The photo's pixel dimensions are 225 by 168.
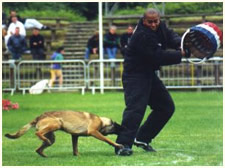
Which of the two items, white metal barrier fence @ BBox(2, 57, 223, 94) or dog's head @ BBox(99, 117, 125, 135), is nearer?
dog's head @ BBox(99, 117, 125, 135)

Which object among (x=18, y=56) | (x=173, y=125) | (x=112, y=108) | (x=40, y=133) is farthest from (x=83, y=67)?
(x=40, y=133)

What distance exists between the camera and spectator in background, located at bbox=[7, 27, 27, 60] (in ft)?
94.6

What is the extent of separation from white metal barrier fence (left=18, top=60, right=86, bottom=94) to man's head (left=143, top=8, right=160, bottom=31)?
16054 mm

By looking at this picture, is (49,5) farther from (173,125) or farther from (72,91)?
(173,125)

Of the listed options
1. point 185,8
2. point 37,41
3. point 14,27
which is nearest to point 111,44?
point 37,41

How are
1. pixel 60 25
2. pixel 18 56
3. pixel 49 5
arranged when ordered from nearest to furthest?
pixel 18 56 → pixel 60 25 → pixel 49 5

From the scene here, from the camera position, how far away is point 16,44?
28.8 metres

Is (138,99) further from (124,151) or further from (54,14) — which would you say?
(54,14)

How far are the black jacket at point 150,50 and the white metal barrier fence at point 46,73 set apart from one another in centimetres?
1581

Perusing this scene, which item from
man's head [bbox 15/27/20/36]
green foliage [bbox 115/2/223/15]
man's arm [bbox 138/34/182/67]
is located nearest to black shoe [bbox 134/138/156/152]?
man's arm [bbox 138/34/182/67]

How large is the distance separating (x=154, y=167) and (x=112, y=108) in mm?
10152

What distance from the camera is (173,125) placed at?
15.4 m

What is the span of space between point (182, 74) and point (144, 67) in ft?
52.8

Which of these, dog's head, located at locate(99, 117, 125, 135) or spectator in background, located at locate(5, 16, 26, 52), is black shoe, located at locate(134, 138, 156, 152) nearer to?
dog's head, located at locate(99, 117, 125, 135)
